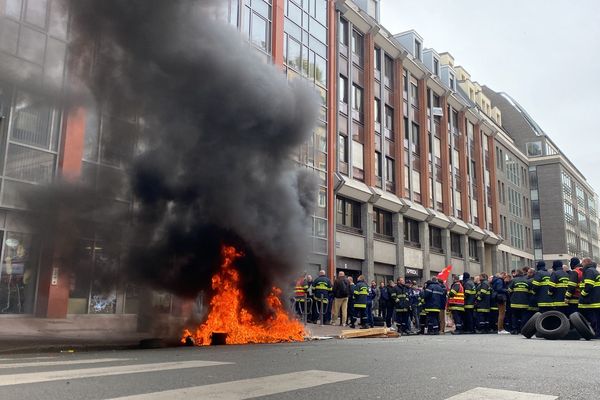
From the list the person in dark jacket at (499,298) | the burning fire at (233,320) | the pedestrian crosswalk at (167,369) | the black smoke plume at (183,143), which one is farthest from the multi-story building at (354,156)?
the person in dark jacket at (499,298)

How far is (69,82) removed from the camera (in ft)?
30.2

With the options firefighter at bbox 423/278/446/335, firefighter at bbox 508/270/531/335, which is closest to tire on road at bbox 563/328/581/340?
firefighter at bbox 508/270/531/335

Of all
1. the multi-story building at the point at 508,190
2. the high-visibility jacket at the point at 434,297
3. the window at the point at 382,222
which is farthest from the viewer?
the multi-story building at the point at 508,190

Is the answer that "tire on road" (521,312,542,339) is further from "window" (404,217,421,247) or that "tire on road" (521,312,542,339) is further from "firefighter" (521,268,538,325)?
"window" (404,217,421,247)

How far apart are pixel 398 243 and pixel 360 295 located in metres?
11.9

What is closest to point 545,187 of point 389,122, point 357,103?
point 389,122

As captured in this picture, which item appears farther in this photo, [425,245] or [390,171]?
[425,245]

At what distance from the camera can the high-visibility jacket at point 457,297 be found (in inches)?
536

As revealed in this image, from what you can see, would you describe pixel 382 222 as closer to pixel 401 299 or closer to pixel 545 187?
pixel 401 299

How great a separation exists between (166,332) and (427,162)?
22475mm

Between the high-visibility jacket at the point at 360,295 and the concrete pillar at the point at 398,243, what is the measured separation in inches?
453

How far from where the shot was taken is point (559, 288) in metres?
11.6

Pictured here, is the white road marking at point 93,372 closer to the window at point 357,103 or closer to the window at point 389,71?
the window at point 357,103

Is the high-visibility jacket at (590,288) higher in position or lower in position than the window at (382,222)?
lower
